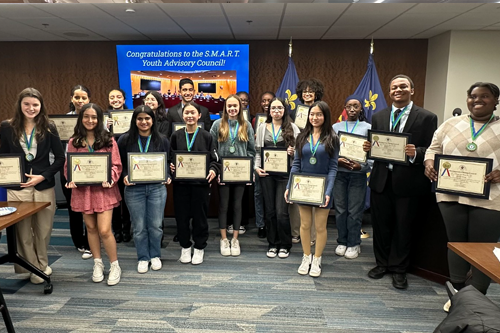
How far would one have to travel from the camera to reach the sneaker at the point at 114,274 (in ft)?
9.84

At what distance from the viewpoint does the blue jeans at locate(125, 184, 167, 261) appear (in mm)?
3082

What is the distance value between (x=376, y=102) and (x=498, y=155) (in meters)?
3.39

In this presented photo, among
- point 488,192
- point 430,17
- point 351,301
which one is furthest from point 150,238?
point 430,17

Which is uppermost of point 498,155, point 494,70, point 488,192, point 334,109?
point 494,70

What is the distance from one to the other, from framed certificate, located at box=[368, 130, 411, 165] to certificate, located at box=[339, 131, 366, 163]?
0.76 feet

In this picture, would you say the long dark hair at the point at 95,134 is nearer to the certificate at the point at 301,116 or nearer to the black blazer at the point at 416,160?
the certificate at the point at 301,116

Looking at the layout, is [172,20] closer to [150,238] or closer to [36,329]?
[150,238]

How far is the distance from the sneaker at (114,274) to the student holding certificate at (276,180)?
147 centimetres

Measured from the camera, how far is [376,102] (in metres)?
5.48

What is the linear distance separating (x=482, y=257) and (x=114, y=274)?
2.74m

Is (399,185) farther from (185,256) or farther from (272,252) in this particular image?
(185,256)

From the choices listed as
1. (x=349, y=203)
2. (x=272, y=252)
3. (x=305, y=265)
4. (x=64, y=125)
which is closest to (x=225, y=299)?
(x=305, y=265)

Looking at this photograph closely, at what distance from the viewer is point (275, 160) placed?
11.2ft

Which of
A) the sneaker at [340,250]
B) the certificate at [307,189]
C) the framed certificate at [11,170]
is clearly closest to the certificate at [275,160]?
the certificate at [307,189]
